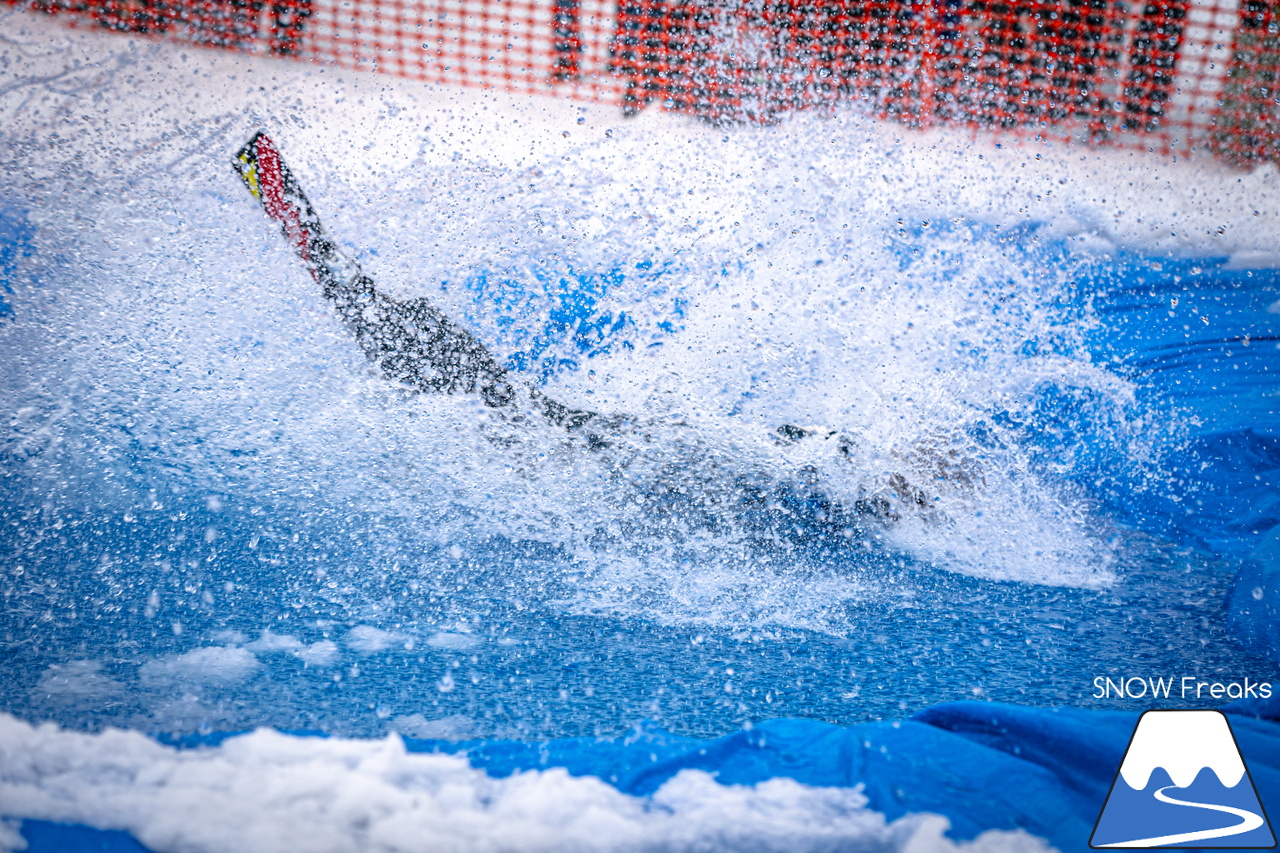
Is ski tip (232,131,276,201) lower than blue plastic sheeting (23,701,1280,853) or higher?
higher

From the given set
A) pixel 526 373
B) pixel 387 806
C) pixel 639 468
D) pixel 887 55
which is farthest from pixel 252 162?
pixel 887 55

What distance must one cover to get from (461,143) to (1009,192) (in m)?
2.23

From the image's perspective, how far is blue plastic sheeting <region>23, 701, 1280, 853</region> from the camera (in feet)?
3.12

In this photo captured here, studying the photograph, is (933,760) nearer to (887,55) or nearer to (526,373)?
(526,373)

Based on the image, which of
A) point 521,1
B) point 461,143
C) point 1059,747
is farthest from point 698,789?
point 521,1

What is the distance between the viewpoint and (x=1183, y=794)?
1.00m

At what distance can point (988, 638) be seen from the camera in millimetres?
1594

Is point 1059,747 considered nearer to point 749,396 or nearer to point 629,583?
point 629,583

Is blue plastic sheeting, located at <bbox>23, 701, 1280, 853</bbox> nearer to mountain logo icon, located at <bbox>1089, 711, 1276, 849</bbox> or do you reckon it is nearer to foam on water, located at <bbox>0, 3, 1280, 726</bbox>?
mountain logo icon, located at <bbox>1089, 711, 1276, 849</bbox>

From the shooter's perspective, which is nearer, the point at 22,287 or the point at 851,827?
the point at 851,827

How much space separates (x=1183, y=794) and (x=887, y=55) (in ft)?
12.4

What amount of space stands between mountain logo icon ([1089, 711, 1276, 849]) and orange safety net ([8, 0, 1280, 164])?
10.5 feet

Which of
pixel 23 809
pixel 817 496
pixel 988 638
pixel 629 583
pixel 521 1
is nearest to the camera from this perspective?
pixel 23 809

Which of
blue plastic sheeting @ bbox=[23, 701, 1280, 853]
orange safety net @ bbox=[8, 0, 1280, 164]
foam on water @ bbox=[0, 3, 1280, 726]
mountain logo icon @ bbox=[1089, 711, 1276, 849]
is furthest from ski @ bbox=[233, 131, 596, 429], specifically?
orange safety net @ bbox=[8, 0, 1280, 164]
